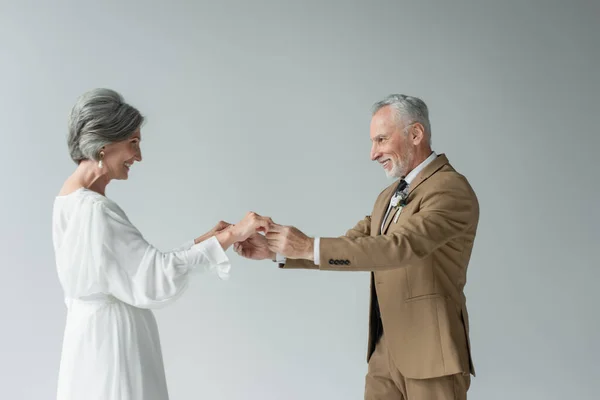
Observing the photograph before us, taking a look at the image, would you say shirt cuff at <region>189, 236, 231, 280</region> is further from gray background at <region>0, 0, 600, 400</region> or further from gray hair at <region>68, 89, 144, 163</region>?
gray background at <region>0, 0, 600, 400</region>

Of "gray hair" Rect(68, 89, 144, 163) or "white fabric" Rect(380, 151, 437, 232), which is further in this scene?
"white fabric" Rect(380, 151, 437, 232)

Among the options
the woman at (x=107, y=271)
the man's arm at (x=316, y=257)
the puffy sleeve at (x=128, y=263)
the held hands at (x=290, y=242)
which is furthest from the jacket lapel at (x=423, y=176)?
the puffy sleeve at (x=128, y=263)

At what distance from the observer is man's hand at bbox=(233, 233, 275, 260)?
3604 millimetres

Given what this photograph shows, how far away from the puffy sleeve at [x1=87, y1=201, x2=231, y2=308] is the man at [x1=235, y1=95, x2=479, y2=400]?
52cm

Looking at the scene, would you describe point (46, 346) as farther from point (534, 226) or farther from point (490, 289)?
point (534, 226)

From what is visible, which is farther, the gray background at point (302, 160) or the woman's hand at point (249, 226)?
the gray background at point (302, 160)

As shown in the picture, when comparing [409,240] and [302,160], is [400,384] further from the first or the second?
[302,160]

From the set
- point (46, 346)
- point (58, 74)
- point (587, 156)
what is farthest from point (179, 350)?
point (587, 156)

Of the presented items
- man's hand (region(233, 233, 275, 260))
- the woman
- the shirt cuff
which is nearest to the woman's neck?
the woman

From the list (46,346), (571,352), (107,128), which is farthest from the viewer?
(571,352)

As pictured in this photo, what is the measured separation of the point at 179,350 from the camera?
5.16 m

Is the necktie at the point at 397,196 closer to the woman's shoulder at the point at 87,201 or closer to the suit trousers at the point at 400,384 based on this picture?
the suit trousers at the point at 400,384

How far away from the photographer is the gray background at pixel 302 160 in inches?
201

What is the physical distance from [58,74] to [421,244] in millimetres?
3329
